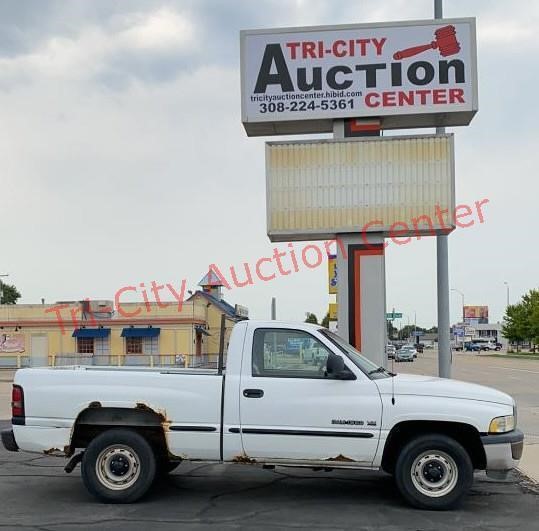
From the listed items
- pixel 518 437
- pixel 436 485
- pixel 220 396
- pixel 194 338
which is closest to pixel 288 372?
pixel 220 396

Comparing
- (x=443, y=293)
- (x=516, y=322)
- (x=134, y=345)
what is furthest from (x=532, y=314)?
(x=443, y=293)

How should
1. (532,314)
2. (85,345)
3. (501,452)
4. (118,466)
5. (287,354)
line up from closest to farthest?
(501,452), (118,466), (287,354), (85,345), (532,314)

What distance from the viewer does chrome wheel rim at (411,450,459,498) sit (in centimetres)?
753

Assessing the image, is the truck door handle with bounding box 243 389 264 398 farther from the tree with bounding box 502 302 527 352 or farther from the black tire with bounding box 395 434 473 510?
the tree with bounding box 502 302 527 352

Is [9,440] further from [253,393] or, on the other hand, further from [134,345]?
[134,345]

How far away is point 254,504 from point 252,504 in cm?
2

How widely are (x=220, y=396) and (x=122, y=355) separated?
38.8 metres

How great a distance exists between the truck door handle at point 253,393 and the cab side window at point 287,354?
19 cm

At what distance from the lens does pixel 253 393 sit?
770cm

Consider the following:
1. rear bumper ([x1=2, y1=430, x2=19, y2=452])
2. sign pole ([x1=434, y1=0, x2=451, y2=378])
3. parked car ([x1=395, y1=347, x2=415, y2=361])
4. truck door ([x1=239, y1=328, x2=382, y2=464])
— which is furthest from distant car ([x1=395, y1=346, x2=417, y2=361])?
rear bumper ([x1=2, y1=430, x2=19, y2=452])

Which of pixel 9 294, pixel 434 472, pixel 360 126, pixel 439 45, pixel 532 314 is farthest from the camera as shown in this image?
pixel 9 294

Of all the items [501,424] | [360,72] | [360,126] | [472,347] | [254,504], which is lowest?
[472,347]

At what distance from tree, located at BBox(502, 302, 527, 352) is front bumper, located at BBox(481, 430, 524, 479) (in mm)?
79862

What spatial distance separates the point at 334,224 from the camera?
12133 millimetres
